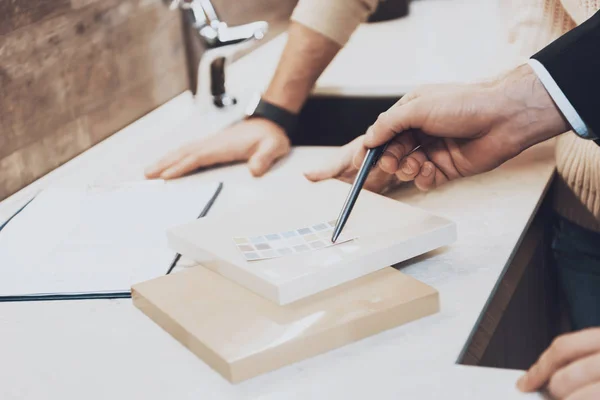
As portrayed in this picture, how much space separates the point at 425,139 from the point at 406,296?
400 millimetres

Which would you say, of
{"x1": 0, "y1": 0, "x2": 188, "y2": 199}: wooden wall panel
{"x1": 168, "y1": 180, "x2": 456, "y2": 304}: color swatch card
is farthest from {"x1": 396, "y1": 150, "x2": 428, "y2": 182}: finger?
{"x1": 0, "y1": 0, "x2": 188, "y2": 199}: wooden wall panel

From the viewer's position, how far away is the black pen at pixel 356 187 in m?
0.85

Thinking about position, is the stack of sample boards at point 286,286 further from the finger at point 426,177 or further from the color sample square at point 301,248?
the finger at point 426,177

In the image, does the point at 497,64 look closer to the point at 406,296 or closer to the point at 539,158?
the point at 539,158

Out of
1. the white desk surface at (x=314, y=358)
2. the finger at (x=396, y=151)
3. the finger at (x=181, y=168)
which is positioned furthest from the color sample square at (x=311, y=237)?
the finger at (x=181, y=168)

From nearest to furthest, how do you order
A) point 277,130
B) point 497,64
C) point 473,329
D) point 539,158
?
point 473,329 → point 539,158 → point 277,130 → point 497,64

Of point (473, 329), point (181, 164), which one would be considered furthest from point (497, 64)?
point (473, 329)

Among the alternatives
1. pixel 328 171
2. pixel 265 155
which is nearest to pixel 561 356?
pixel 328 171

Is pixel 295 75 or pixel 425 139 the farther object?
pixel 295 75

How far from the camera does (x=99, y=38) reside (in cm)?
139

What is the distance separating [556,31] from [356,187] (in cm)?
63

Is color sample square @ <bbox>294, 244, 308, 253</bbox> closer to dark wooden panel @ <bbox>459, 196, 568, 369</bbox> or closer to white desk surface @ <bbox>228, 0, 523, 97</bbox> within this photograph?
dark wooden panel @ <bbox>459, 196, 568, 369</bbox>

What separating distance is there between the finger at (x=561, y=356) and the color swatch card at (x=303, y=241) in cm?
21

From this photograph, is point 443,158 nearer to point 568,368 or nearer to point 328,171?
point 328,171
